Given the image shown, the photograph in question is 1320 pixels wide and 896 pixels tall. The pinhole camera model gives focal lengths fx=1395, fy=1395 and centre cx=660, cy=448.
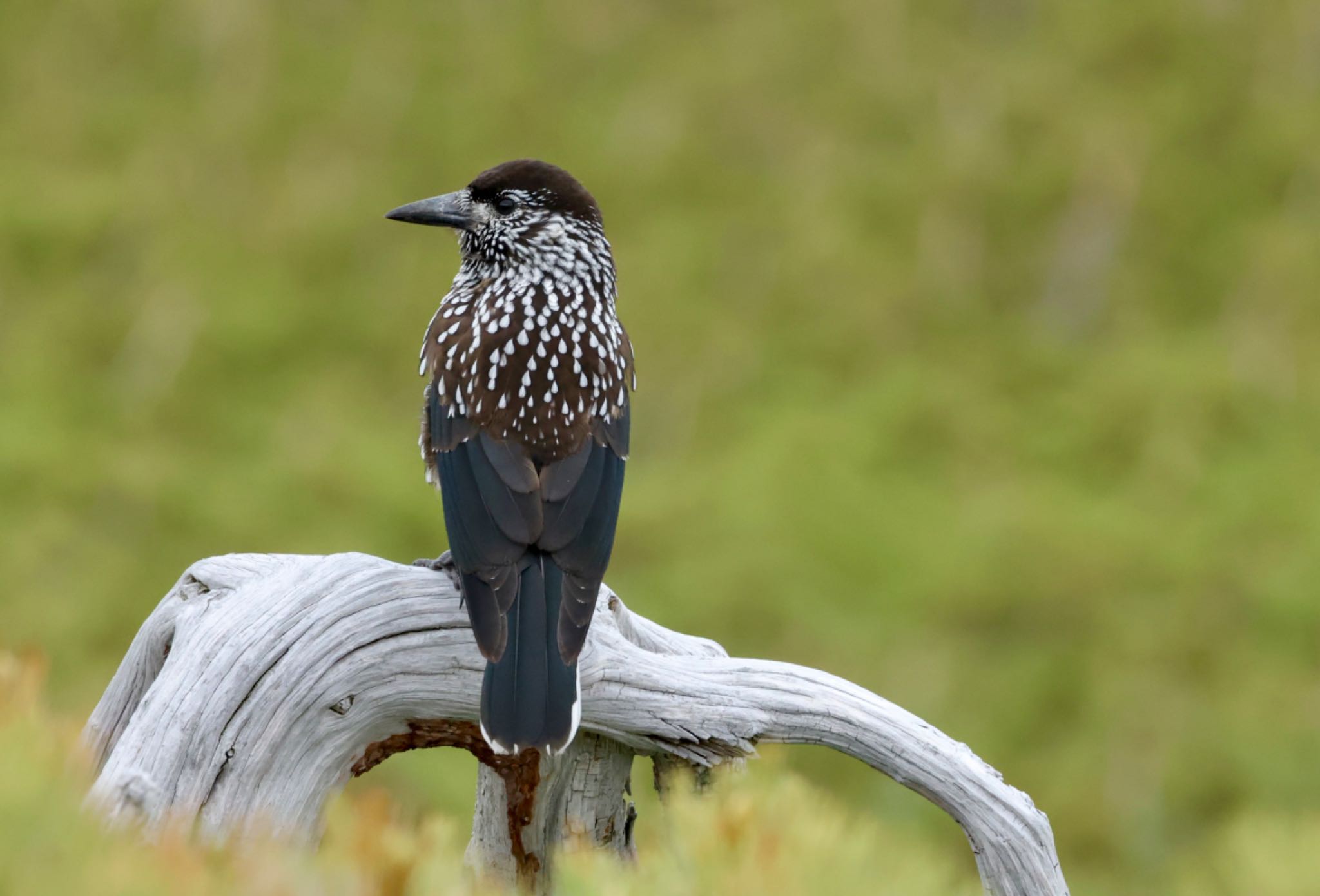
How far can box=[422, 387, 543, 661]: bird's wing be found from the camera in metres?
3.62

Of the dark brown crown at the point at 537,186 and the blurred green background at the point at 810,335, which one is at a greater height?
the blurred green background at the point at 810,335

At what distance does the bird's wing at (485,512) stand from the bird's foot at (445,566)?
0.37ft

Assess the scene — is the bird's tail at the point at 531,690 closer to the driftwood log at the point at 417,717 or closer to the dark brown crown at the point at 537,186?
the driftwood log at the point at 417,717

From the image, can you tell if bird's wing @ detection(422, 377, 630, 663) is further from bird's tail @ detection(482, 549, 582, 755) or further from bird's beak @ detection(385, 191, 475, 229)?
bird's beak @ detection(385, 191, 475, 229)

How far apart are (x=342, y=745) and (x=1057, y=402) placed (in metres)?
8.06

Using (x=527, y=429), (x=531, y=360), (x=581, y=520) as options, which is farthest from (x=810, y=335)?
(x=581, y=520)

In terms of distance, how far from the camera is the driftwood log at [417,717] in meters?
3.61

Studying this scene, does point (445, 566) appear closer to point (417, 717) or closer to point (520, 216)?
point (417, 717)

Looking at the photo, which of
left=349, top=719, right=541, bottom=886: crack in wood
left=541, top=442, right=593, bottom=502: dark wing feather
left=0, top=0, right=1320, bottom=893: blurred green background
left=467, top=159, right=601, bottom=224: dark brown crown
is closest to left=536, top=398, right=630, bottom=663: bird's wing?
left=541, top=442, right=593, bottom=502: dark wing feather

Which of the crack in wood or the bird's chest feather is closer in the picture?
the crack in wood

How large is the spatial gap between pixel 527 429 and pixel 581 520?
0.38 m

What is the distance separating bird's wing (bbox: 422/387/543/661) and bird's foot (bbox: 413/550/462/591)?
0.11 m

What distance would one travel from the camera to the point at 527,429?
410cm

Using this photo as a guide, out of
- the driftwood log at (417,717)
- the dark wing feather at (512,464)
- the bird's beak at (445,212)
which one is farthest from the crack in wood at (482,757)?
the bird's beak at (445,212)
